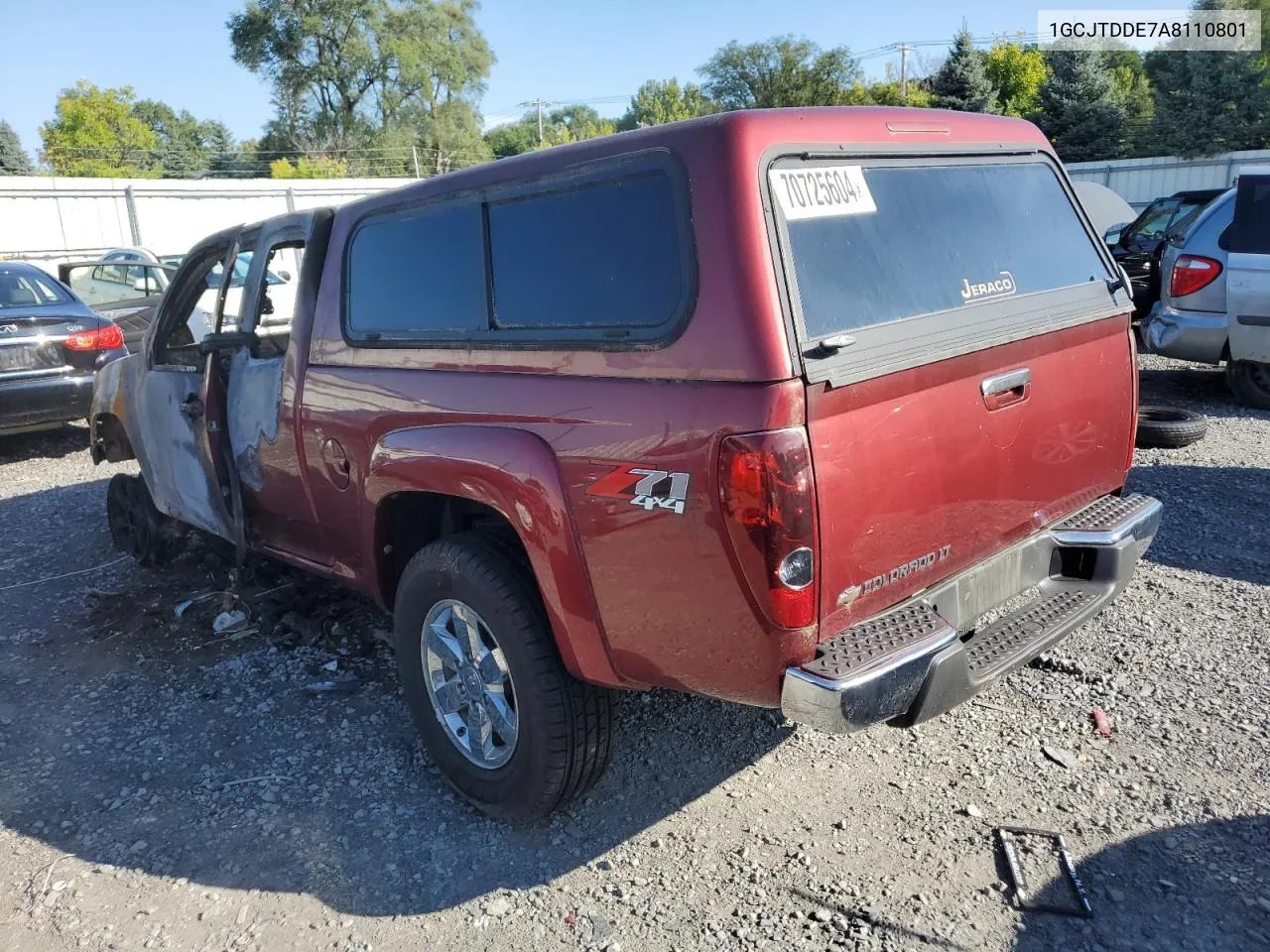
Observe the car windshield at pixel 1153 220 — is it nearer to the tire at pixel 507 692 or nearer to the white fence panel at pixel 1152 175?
the tire at pixel 507 692

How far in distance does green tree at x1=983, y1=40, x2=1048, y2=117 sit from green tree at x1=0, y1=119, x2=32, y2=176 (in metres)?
62.9

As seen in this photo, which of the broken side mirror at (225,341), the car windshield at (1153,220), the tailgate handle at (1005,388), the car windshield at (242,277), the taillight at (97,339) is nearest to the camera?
the tailgate handle at (1005,388)

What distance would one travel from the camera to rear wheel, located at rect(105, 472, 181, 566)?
17.9 ft

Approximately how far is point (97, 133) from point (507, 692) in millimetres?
79853

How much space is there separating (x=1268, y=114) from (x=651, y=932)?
1611 inches

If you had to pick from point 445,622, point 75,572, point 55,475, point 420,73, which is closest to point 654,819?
point 445,622

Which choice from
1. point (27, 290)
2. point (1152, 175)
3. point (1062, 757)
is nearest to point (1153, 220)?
point (1062, 757)

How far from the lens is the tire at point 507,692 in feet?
9.13

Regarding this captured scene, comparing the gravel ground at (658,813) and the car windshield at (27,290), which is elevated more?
the car windshield at (27,290)

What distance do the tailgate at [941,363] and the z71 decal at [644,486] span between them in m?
0.34

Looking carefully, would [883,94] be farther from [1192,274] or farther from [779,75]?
[1192,274]

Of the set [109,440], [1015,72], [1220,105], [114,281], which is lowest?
[109,440]

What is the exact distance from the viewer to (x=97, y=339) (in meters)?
8.42

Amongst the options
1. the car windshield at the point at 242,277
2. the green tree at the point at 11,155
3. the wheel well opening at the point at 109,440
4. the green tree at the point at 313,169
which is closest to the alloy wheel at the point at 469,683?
the car windshield at the point at 242,277
